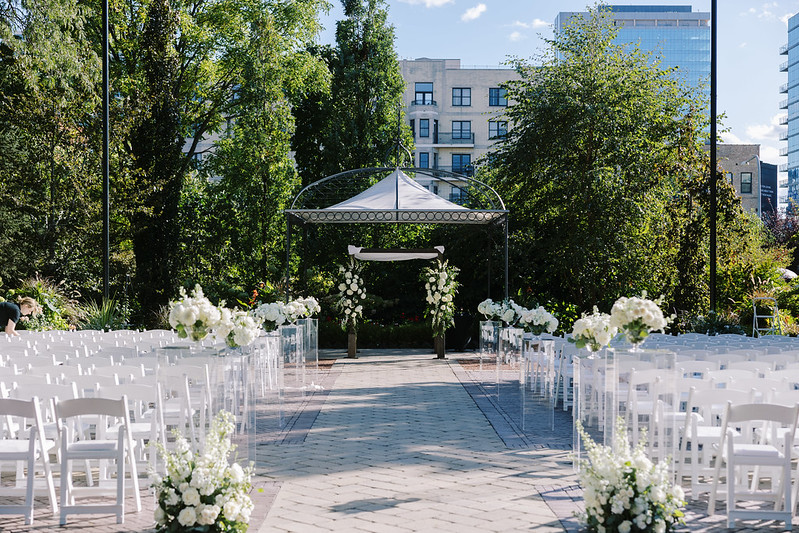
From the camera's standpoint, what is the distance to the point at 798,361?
28.7 ft

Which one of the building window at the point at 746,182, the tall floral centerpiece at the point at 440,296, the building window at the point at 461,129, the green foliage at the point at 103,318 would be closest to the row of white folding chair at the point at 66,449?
the green foliage at the point at 103,318

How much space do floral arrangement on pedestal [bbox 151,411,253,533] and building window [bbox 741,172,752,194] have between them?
6616 centimetres

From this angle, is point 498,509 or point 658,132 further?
point 658,132

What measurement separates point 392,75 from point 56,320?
15413 mm

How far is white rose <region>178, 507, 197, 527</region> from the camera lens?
450 cm

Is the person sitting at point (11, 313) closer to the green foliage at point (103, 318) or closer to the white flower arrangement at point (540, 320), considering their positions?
the green foliage at point (103, 318)

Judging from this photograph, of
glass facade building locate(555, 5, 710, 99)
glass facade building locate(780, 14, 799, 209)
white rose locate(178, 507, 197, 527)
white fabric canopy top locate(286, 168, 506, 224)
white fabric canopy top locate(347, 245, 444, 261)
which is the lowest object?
white rose locate(178, 507, 197, 527)

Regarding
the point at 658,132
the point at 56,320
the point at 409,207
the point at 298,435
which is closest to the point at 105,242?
the point at 56,320

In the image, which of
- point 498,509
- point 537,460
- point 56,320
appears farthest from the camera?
point 56,320

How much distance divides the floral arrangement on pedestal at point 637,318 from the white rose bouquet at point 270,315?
6.31m

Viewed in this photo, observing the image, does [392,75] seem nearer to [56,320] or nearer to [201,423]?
[56,320]

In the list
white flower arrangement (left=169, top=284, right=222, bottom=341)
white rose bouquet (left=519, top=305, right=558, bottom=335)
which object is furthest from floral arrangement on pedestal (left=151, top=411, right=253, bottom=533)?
white rose bouquet (left=519, top=305, right=558, bottom=335)

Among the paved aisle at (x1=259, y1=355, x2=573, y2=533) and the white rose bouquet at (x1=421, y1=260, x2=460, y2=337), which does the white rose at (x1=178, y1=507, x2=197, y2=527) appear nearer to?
the paved aisle at (x1=259, y1=355, x2=573, y2=533)

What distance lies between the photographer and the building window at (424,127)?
184 ft
